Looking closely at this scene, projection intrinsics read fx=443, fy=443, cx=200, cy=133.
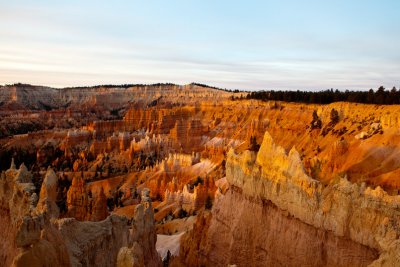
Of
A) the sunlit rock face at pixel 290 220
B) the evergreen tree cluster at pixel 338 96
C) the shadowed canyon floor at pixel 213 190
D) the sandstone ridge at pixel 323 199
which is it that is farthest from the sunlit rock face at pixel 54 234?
the evergreen tree cluster at pixel 338 96

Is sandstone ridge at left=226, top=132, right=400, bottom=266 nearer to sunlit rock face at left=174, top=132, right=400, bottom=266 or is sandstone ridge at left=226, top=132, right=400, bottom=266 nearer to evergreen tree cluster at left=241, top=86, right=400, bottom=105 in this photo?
sunlit rock face at left=174, top=132, right=400, bottom=266

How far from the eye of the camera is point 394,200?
45.6ft

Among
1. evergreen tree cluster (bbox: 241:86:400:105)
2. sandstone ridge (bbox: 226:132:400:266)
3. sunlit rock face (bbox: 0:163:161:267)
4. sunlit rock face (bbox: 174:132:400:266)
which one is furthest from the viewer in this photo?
evergreen tree cluster (bbox: 241:86:400:105)

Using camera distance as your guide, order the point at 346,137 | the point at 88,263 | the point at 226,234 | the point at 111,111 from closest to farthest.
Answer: the point at 88,263 → the point at 226,234 → the point at 346,137 → the point at 111,111

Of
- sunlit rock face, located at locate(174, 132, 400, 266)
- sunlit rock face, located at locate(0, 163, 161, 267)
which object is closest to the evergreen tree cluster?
sunlit rock face, located at locate(174, 132, 400, 266)

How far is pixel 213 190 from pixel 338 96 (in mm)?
30143

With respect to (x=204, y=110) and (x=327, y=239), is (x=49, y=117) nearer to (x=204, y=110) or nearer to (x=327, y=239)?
(x=204, y=110)

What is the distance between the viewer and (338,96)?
210 feet

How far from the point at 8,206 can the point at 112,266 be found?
375 centimetres

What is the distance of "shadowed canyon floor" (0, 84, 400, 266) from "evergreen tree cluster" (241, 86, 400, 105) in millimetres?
2369

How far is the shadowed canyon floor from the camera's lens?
13281mm

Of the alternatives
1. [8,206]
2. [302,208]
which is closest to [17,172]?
[8,206]

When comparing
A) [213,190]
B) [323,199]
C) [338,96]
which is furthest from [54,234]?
[338,96]

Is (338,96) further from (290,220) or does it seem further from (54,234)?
(54,234)
